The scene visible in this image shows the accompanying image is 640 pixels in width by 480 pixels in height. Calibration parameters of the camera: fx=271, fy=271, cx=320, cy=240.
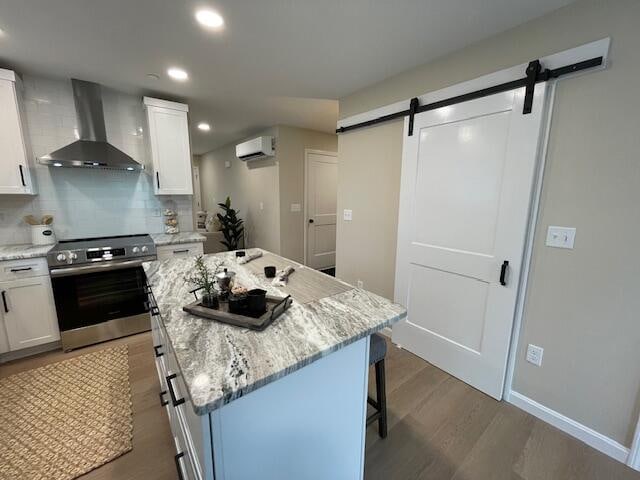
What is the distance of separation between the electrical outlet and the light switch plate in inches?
26.4

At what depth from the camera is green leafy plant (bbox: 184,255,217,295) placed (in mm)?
1193

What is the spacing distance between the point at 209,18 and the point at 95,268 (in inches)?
86.0

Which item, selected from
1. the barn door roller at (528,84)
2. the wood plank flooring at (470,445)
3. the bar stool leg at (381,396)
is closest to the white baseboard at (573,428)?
the wood plank flooring at (470,445)

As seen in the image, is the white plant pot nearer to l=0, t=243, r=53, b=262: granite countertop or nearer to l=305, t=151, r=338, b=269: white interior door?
l=0, t=243, r=53, b=262: granite countertop

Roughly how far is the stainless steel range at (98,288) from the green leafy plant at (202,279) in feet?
4.18

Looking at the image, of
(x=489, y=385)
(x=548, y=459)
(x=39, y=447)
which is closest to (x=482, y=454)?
(x=548, y=459)

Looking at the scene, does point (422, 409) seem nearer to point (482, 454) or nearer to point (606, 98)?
point (482, 454)

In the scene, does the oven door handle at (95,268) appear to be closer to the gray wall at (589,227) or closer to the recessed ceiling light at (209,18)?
the recessed ceiling light at (209,18)

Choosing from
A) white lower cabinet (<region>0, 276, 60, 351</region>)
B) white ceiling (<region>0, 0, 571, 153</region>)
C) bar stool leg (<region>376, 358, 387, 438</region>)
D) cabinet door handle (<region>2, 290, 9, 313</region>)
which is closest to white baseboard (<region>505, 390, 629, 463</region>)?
bar stool leg (<region>376, 358, 387, 438</region>)

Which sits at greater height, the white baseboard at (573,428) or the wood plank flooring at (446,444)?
the white baseboard at (573,428)

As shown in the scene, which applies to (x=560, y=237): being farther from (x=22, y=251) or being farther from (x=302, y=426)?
(x=22, y=251)

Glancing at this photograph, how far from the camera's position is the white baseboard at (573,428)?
1.49 metres

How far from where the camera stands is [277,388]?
85cm

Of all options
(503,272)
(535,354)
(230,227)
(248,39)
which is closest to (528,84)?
(503,272)
